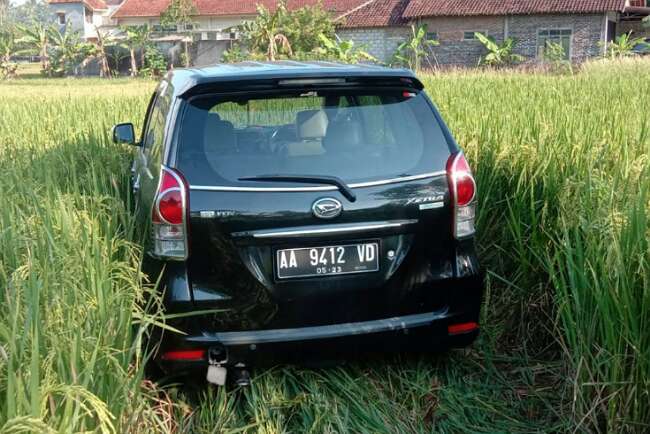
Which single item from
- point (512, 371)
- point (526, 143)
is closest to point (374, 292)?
point (512, 371)

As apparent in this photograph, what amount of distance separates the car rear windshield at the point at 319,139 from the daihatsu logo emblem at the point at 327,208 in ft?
0.43

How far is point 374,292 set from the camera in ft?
10.9

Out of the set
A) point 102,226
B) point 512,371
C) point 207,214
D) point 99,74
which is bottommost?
point 99,74

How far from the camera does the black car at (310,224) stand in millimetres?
3227

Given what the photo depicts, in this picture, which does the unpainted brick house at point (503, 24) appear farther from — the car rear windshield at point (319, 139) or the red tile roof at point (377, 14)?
the car rear windshield at point (319, 139)

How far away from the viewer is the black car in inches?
127

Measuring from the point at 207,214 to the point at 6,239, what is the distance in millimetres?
832

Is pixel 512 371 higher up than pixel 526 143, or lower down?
lower down

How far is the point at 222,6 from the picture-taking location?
56.1 m

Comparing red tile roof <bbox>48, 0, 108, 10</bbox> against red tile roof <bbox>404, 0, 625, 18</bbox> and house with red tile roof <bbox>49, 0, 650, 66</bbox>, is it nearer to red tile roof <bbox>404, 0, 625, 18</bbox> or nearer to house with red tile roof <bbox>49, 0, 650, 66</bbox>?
house with red tile roof <bbox>49, 0, 650, 66</bbox>

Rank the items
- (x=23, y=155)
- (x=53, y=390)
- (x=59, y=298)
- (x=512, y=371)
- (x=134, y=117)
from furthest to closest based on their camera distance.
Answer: (x=134, y=117) → (x=23, y=155) → (x=512, y=371) → (x=59, y=298) → (x=53, y=390)

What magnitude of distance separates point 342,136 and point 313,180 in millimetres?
323

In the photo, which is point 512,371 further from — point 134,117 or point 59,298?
point 134,117

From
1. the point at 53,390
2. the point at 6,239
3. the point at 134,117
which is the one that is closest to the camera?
the point at 53,390
